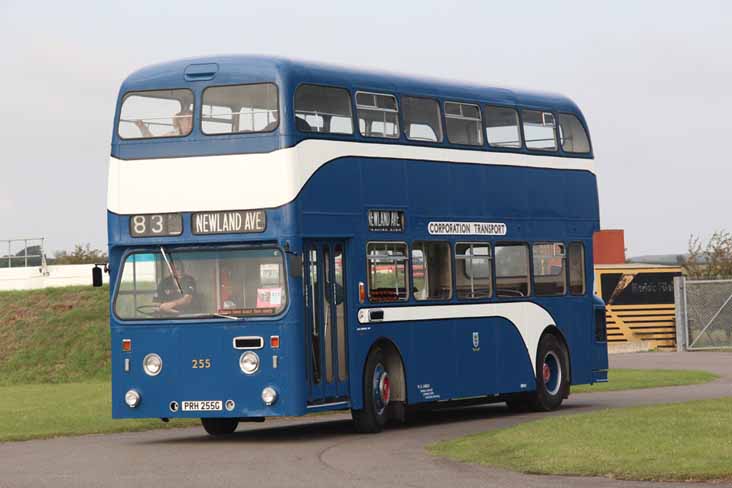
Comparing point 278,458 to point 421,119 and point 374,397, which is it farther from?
point 421,119

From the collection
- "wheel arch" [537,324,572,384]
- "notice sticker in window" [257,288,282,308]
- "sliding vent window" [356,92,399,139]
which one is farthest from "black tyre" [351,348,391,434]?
"wheel arch" [537,324,572,384]

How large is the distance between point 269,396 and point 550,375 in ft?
25.2

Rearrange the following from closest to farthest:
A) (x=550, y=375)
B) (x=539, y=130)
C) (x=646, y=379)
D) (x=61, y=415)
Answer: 1. (x=539, y=130)
2. (x=550, y=375)
3. (x=61, y=415)
4. (x=646, y=379)

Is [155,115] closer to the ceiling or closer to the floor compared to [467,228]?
closer to the ceiling

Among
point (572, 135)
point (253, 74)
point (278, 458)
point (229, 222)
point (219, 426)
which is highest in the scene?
point (253, 74)

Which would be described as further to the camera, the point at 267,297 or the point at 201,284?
the point at 201,284

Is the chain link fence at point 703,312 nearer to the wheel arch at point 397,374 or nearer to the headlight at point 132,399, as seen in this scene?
the wheel arch at point 397,374

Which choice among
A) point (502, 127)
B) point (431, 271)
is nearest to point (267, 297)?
point (431, 271)

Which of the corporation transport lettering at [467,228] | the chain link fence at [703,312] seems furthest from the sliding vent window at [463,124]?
the chain link fence at [703,312]

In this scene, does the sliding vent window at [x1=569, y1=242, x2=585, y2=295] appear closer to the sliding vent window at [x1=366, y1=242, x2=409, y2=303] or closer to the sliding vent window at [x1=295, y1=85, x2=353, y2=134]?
the sliding vent window at [x1=366, y1=242, x2=409, y2=303]

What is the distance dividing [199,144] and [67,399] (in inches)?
550

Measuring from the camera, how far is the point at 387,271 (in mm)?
22281

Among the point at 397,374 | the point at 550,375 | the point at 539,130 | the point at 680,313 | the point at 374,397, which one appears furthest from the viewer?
the point at 680,313

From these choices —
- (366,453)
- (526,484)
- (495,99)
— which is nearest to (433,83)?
(495,99)
